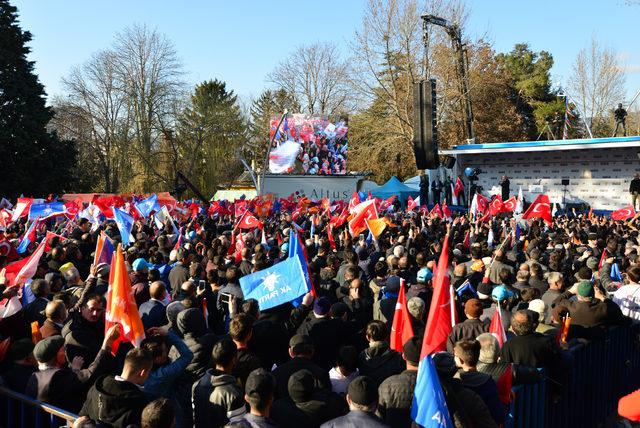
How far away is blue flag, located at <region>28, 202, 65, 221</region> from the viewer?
14.6 meters

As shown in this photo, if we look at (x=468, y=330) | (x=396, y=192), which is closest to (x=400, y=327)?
(x=468, y=330)

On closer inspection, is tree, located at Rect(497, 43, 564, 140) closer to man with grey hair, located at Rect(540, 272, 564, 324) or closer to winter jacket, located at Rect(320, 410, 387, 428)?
man with grey hair, located at Rect(540, 272, 564, 324)

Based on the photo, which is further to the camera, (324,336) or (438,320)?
(324,336)

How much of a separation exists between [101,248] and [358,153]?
41.2 meters

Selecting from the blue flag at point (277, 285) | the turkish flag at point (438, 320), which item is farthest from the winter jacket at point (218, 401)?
the blue flag at point (277, 285)

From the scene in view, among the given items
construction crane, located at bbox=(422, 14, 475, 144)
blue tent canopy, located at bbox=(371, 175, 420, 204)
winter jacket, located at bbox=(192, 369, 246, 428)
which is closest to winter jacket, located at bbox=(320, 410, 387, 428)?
winter jacket, located at bbox=(192, 369, 246, 428)

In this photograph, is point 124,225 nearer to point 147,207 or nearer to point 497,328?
point 147,207

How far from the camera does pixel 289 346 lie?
584cm

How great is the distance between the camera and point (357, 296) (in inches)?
289

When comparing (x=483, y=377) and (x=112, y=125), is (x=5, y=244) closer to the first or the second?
Result: (x=483, y=377)

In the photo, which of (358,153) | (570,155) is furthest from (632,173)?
(358,153)

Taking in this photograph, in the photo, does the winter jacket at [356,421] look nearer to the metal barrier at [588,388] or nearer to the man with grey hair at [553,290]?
the metal barrier at [588,388]

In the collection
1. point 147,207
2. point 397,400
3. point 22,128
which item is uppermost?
point 22,128

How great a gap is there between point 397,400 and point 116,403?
1.85 metres
